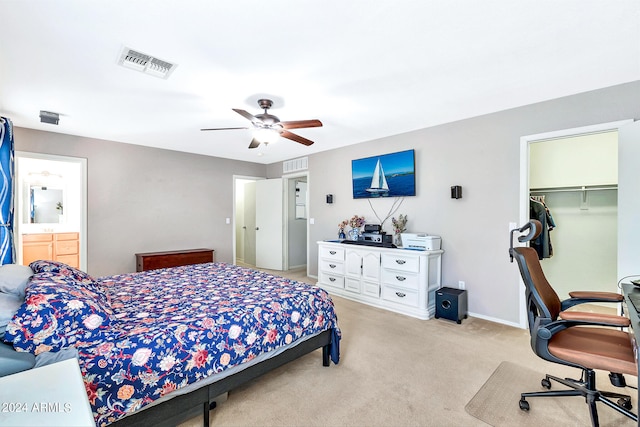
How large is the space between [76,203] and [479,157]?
7271mm

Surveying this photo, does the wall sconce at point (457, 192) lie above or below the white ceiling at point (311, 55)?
below

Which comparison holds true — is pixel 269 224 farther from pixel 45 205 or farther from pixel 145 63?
pixel 145 63

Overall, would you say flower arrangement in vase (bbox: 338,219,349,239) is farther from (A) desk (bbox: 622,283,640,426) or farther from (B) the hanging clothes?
(A) desk (bbox: 622,283,640,426)

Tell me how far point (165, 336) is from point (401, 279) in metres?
2.89

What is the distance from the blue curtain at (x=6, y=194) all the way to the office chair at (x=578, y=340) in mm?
4615

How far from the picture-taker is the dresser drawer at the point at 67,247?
5.25 metres

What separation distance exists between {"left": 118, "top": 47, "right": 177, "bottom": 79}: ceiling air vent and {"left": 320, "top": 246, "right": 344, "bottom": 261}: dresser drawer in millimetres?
3163

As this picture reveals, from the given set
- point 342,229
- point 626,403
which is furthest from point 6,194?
point 626,403

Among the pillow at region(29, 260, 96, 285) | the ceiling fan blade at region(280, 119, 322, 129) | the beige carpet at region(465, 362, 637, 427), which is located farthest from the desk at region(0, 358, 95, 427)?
the ceiling fan blade at region(280, 119, 322, 129)

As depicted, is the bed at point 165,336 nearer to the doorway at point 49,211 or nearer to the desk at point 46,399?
the desk at point 46,399

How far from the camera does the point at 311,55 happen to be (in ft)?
7.19

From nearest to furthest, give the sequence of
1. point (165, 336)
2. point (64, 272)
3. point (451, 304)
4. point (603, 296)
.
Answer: point (165, 336) → point (603, 296) → point (64, 272) → point (451, 304)

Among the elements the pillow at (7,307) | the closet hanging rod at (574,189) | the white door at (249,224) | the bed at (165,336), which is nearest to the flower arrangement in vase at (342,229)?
the bed at (165,336)

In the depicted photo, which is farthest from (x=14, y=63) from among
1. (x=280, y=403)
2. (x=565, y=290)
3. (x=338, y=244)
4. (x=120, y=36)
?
(x=565, y=290)
